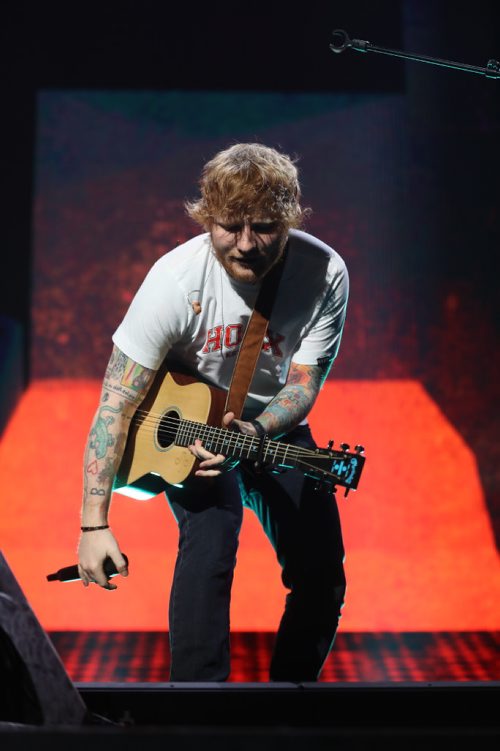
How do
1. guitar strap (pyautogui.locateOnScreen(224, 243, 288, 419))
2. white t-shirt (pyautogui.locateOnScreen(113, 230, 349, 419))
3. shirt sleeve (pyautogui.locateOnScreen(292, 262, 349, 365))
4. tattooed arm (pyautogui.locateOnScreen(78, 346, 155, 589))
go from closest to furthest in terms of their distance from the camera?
tattooed arm (pyautogui.locateOnScreen(78, 346, 155, 589)) → white t-shirt (pyautogui.locateOnScreen(113, 230, 349, 419)) → guitar strap (pyautogui.locateOnScreen(224, 243, 288, 419)) → shirt sleeve (pyautogui.locateOnScreen(292, 262, 349, 365))

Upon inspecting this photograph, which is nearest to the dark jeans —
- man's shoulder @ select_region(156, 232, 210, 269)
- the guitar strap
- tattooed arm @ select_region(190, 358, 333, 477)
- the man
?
the man

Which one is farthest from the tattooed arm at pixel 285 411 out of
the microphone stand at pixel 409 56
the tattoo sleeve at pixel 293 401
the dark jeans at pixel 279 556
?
the microphone stand at pixel 409 56

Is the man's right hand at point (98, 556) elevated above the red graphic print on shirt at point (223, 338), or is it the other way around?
the red graphic print on shirt at point (223, 338)

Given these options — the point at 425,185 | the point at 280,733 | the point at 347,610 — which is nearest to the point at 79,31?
the point at 425,185

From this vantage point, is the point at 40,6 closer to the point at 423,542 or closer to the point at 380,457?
the point at 380,457

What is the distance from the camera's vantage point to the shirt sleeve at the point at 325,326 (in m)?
2.69

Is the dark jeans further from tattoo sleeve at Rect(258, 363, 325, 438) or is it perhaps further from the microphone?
the microphone

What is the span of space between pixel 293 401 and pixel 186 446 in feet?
1.24

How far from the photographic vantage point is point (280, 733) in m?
0.97

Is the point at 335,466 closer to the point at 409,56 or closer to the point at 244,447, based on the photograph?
the point at 244,447

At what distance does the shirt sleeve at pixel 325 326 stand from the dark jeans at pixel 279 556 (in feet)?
0.83

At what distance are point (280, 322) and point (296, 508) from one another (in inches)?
Answer: 24.2

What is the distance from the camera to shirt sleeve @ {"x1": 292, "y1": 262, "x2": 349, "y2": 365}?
2689mm

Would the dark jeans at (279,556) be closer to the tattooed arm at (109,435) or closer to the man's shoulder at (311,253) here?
the tattooed arm at (109,435)
